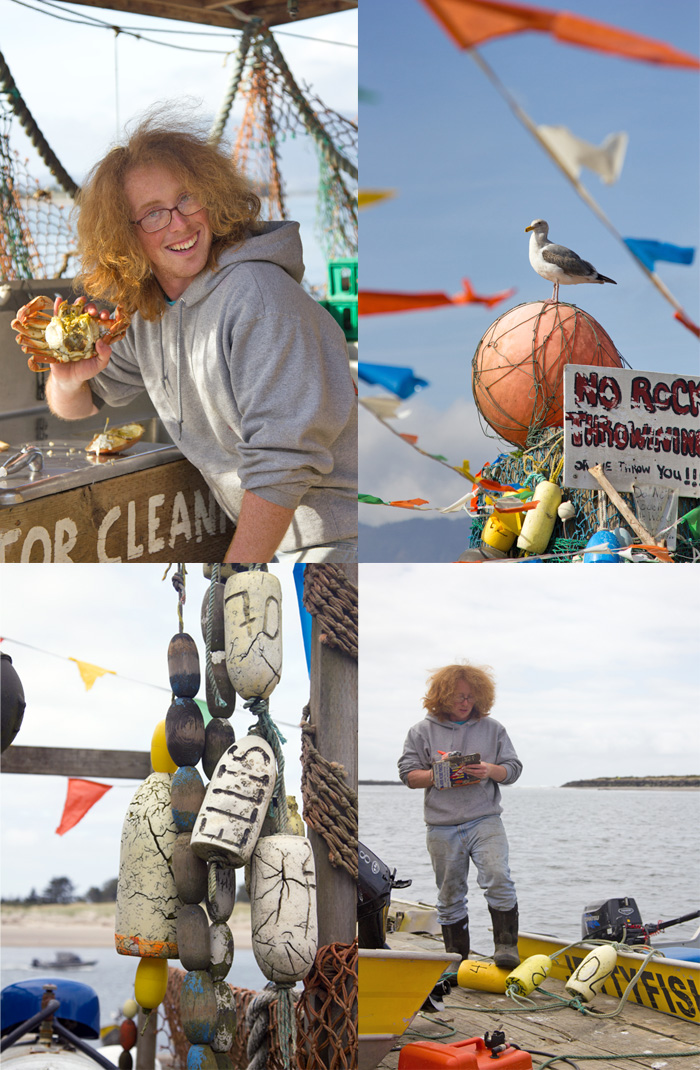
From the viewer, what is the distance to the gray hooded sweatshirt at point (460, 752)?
9.55ft

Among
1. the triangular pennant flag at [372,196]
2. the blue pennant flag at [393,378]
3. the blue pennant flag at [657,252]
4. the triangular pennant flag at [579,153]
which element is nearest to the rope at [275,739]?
the blue pennant flag at [393,378]

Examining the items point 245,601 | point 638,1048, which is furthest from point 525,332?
point 638,1048

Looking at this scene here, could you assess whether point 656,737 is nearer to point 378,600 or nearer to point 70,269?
point 378,600

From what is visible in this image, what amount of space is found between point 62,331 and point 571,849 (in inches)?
73.7

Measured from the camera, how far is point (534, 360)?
9.65 feet

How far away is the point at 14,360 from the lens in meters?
2.80

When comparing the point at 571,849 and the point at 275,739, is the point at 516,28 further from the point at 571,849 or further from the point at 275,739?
the point at 571,849

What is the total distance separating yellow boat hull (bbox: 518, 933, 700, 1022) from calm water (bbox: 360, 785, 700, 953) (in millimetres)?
48

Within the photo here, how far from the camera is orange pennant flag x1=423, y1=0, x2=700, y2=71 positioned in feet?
5.61

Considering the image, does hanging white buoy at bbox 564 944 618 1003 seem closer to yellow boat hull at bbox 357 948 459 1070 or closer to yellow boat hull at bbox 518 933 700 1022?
yellow boat hull at bbox 518 933 700 1022

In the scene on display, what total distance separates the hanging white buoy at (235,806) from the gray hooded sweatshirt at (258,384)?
0.53 m

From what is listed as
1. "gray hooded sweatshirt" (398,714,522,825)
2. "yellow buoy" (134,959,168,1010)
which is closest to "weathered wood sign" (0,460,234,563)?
"gray hooded sweatshirt" (398,714,522,825)

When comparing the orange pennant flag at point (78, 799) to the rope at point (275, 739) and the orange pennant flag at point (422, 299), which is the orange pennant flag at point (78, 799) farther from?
the orange pennant flag at point (422, 299)

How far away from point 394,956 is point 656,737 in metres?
0.92
